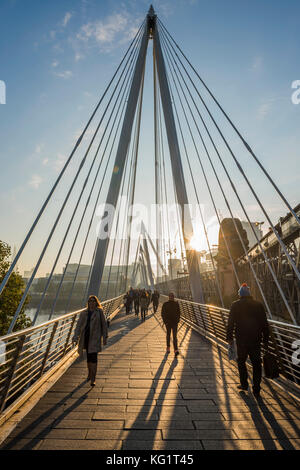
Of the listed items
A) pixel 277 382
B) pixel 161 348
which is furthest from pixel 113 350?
pixel 277 382

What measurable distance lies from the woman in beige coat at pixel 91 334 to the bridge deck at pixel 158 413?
36 centimetres

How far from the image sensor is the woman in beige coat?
477 cm

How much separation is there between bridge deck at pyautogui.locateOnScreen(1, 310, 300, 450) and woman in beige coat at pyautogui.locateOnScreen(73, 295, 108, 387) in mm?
357

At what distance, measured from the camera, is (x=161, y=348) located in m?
8.18

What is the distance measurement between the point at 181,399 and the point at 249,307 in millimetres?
1708

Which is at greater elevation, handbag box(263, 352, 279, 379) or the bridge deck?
handbag box(263, 352, 279, 379)

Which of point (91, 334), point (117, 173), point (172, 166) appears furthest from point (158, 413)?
point (172, 166)

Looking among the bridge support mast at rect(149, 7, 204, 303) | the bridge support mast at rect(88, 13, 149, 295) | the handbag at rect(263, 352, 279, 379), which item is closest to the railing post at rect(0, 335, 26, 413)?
the handbag at rect(263, 352, 279, 379)

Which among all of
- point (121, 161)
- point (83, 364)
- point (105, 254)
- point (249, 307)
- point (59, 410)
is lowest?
→ point (59, 410)

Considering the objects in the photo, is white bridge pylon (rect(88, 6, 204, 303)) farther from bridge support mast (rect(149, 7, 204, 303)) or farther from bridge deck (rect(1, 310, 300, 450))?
bridge deck (rect(1, 310, 300, 450))

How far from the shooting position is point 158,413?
12.0 feet

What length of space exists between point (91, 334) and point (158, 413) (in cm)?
173

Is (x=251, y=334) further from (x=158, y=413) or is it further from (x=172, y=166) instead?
(x=172, y=166)
